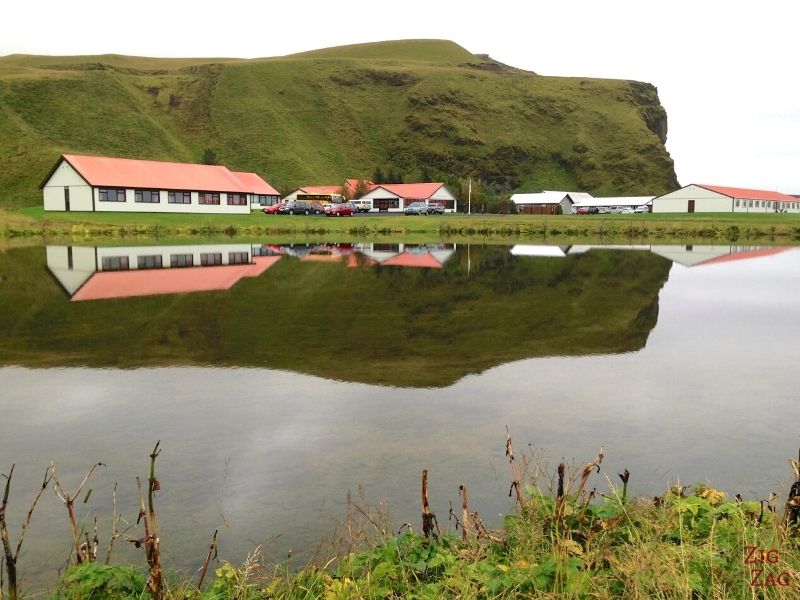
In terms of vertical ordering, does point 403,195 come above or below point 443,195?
below

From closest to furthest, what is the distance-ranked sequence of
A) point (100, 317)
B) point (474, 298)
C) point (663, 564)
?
point (663, 564) < point (100, 317) < point (474, 298)

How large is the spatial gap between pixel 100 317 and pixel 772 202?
13927 centimetres

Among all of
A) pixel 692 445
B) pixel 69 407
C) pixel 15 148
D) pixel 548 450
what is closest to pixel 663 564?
pixel 548 450

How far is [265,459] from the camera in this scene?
341 inches

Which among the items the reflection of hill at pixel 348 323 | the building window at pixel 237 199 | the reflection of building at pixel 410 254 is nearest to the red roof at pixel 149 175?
the building window at pixel 237 199

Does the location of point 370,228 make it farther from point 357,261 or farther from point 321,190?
point 321,190

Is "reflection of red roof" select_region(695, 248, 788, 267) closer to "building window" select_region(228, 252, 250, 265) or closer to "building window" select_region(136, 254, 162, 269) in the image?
"building window" select_region(228, 252, 250, 265)

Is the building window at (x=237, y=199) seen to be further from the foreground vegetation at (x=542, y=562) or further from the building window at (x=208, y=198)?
the foreground vegetation at (x=542, y=562)

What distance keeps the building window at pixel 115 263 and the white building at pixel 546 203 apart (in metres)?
108

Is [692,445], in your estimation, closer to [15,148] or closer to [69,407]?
[69,407]

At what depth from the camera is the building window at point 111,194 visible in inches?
3118

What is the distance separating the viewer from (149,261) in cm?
3706

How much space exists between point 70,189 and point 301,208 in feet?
89.8

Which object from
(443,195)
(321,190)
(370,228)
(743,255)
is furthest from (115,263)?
(321,190)
